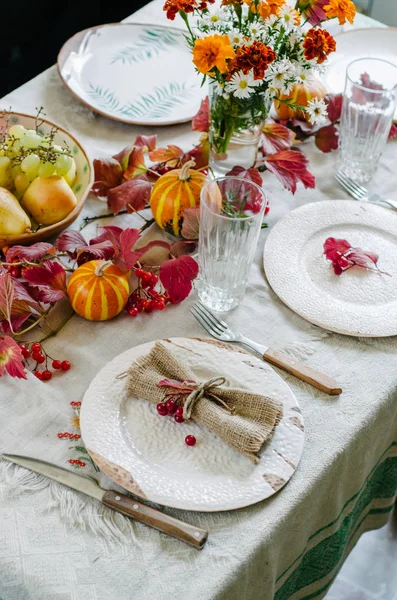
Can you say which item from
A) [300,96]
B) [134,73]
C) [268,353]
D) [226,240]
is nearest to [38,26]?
[134,73]

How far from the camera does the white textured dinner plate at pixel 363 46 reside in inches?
56.9

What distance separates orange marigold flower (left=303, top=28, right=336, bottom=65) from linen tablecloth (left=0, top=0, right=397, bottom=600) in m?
0.28

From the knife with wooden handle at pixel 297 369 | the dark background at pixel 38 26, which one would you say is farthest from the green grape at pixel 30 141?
the dark background at pixel 38 26

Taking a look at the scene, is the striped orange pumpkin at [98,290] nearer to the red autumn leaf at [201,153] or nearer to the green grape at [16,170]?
the green grape at [16,170]

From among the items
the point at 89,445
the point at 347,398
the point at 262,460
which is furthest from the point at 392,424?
the point at 89,445

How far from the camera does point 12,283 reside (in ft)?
2.99

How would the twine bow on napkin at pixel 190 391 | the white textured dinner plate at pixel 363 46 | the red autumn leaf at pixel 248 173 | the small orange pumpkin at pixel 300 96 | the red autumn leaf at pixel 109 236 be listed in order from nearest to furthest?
the twine bow on napkin at pixel 190 391, the red autumn leaf at pixel 109 236, the red autumn leaf at pixel 248 173, the small orange pumpkin at pixel 300 96, the white textured dinner plate at pixel 363 46

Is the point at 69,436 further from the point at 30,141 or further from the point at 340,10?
the point at 340,10

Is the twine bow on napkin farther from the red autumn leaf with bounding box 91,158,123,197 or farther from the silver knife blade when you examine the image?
the red autumn leaf with bounding box 91,158,123,197

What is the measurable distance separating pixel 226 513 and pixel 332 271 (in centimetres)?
44

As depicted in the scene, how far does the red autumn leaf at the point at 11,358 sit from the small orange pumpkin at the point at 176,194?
336mm

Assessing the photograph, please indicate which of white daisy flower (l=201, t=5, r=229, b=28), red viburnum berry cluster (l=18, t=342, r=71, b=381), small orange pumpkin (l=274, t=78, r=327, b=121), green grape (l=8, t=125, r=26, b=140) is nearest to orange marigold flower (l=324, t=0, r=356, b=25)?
white daisy flower (l=201, t=5, r=229, b=28)

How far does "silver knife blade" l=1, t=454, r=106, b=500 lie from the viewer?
742 mm

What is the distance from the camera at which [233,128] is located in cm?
107
